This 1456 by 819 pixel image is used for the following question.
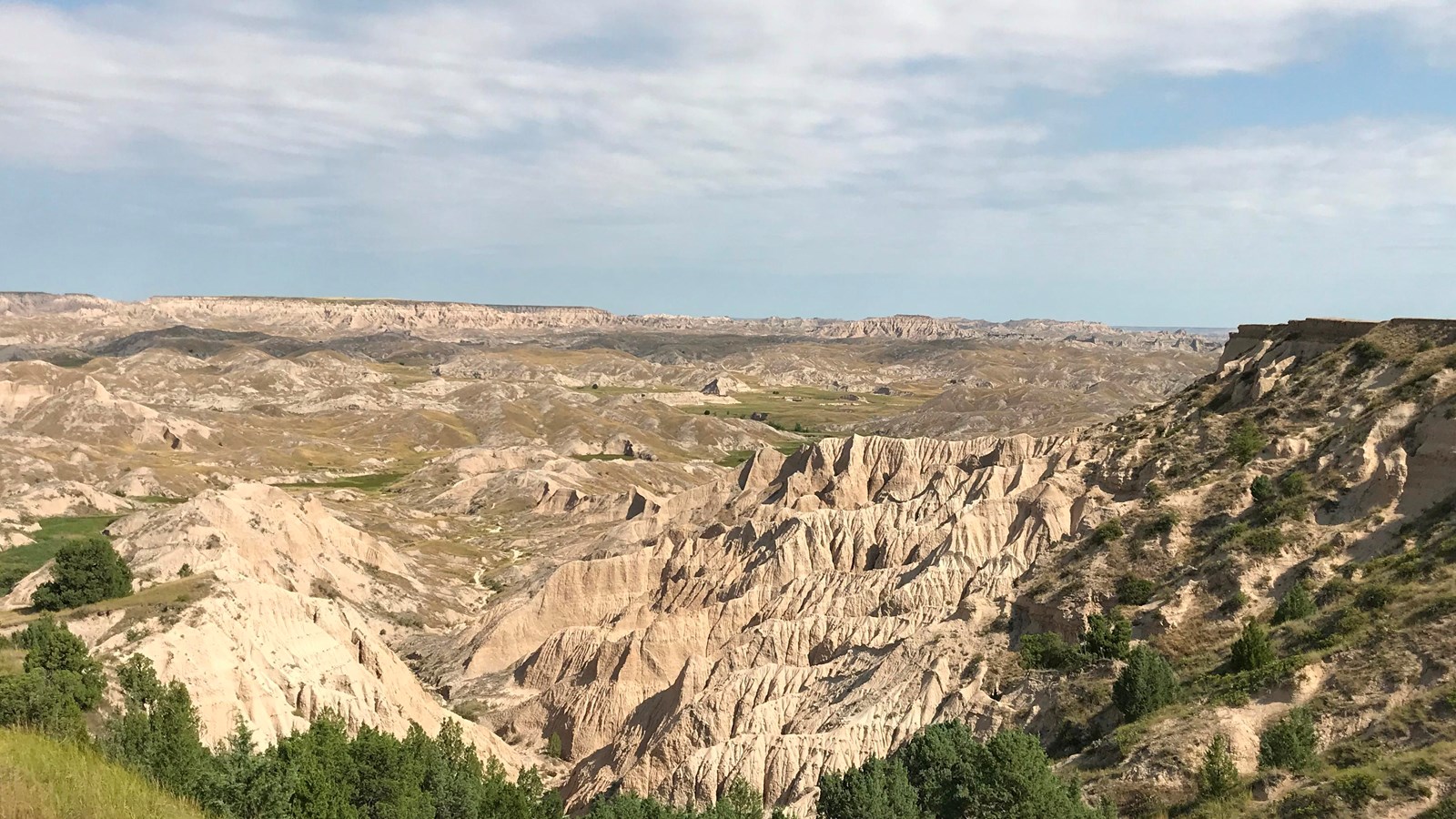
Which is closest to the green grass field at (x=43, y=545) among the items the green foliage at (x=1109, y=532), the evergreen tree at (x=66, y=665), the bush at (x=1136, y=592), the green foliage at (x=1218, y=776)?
the evergreen tree at (x=66, y=665)

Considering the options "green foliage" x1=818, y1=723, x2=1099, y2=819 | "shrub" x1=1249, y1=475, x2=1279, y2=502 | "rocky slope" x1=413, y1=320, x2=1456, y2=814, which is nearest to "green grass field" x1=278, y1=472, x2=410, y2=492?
"rocky slope" x1=413, y1=320, x2=1456, y2=814

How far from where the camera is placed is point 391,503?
121 m

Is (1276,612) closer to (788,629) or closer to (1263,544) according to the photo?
(1263,544)

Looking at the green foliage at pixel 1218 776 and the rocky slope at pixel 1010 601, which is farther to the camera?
the rocky slope at pixel 1010 601

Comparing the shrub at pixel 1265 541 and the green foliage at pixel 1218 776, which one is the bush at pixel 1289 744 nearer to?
the green foliage at pixel 1218 776

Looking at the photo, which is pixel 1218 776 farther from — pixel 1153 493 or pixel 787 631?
pixel 787 631

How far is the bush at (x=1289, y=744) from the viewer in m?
28.5

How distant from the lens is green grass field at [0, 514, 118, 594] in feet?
211

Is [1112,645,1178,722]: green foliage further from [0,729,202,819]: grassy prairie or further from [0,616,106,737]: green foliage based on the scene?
[0,616,106,737]: green foliage

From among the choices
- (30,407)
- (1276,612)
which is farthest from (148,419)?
(1276,612)

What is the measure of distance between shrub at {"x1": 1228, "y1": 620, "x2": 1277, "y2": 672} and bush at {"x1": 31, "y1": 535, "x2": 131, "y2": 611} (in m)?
43.5

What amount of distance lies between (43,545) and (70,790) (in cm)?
8345

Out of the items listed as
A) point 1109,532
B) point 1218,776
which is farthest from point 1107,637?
point 1218,776

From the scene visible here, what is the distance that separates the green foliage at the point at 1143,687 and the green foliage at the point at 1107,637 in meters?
3.63
